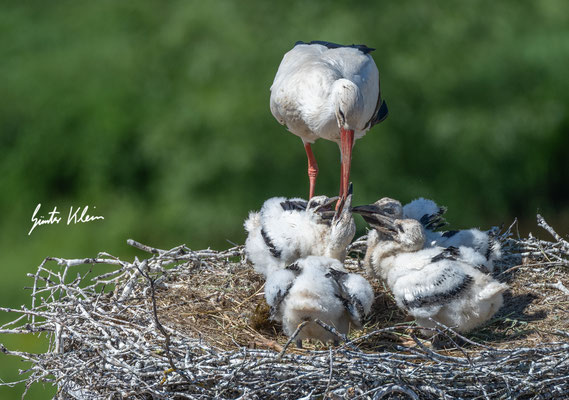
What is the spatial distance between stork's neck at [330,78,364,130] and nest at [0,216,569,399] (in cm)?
96

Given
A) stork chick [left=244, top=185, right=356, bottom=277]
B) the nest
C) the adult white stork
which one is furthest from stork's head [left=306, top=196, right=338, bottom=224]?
the nest

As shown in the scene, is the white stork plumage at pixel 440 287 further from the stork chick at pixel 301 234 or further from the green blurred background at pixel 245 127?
the green blurred background at pixel 245 127

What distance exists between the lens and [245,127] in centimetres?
798

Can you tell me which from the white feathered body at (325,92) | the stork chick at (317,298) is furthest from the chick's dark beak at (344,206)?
the white feathered body at (325,92)

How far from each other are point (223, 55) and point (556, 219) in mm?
3663

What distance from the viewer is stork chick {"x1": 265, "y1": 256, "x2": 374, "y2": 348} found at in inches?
154

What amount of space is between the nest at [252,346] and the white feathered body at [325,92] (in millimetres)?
920

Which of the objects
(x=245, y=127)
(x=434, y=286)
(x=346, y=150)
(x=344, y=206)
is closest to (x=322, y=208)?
(x=344, y=206)

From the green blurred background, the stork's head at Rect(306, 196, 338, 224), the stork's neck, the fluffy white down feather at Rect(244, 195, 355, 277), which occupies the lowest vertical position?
the fluffy white down feather at Rect(244, 195, 355, 277)

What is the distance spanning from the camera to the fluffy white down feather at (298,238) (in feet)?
14.5

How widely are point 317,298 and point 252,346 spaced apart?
0.56 m

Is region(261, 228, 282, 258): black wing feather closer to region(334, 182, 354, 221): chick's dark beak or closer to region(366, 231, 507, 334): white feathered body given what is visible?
region(334, 182, 354, 221): chick's dark beak

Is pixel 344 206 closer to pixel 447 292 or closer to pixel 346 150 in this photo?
pixel 346 150
